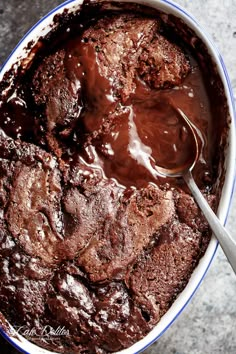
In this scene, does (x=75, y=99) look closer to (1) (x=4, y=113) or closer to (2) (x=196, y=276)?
(1) (x=4, y=113)

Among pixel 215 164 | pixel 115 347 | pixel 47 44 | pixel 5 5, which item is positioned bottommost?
pixel 115 347

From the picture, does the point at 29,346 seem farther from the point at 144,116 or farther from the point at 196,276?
the point at 144,116

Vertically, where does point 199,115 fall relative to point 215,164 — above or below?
above

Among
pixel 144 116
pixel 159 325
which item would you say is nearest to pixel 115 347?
pixel 159 325

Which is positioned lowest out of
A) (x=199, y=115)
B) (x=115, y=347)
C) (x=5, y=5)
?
(x=115, y=347)

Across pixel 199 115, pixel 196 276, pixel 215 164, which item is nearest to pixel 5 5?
pixel 199 115

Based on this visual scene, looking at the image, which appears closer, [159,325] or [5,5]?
[159,325]
